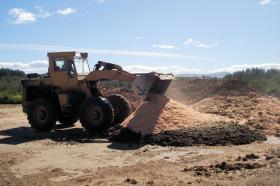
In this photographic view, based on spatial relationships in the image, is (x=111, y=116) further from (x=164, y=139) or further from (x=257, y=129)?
(x=257, y=129)

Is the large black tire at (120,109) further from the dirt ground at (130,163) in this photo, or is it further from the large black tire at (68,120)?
the dirt ground at (130,163)

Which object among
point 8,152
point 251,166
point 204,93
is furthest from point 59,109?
point 204,93

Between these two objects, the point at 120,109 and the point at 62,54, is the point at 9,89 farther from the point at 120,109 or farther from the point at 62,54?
the point at 120,109

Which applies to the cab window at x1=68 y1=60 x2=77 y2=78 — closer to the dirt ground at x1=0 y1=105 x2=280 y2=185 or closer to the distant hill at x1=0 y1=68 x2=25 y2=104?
the dirt ground at x1=0 y1=105 x2=280 y2=185

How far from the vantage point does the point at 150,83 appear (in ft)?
49.4

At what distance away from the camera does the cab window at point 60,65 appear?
1630 cm

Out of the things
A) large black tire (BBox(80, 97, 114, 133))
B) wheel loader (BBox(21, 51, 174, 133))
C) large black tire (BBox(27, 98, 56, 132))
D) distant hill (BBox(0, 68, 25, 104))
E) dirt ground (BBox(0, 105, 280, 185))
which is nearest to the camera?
dirt ground (BBox(0, 105, 280, 185))

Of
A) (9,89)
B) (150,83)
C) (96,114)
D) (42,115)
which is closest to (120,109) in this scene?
(96,114)

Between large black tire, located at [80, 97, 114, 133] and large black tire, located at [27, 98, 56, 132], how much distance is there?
1824 millimetres

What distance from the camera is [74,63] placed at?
1631 centimetres

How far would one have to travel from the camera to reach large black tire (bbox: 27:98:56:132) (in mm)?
16297

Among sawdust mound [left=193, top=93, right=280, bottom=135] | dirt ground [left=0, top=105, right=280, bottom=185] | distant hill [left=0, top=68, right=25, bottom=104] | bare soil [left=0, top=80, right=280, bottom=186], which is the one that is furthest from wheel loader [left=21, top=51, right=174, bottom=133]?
distant hill [left=0, top=68, right=25, bottom=104]

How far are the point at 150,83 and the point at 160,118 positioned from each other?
1561 millimetres

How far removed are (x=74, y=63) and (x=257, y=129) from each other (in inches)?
269
